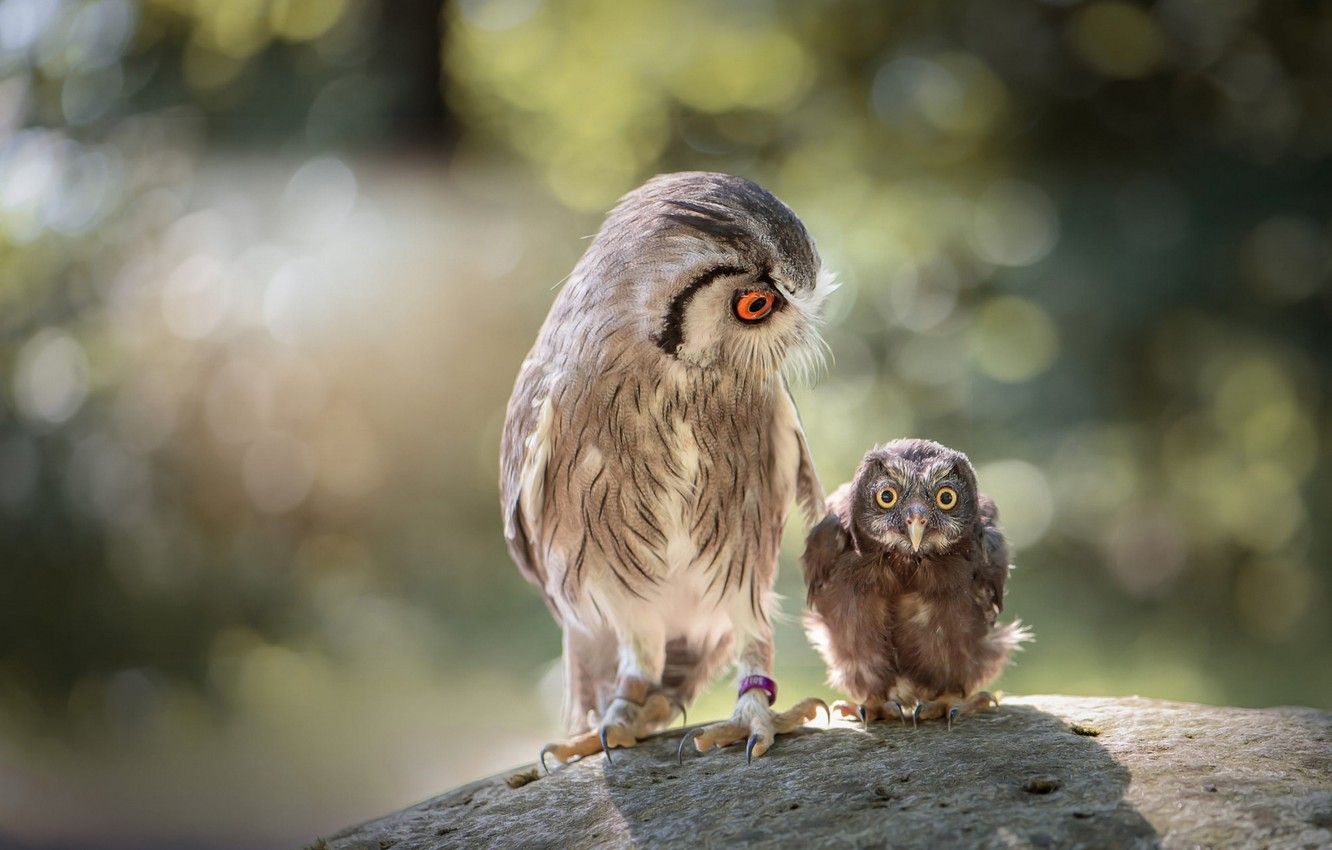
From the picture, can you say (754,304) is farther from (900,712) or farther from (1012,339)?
(1012,339)

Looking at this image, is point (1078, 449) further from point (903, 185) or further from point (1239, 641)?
point (903, 185)

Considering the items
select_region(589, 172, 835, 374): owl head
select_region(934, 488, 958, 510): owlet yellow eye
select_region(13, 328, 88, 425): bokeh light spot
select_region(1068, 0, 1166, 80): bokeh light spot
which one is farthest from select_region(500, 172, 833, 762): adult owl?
select_region(13, 328, 88, 425): bokeh light spot

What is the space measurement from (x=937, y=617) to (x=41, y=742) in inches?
174

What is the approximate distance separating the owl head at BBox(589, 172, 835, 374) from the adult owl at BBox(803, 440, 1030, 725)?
1.01 feet

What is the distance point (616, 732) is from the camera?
7.02 feet

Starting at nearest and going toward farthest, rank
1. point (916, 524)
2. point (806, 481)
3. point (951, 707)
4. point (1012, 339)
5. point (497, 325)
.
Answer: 1. point (916, 524)
2. point (951, 707)
3. point (806, 481)
4. point (1012, 339)
5. point (497, 325)

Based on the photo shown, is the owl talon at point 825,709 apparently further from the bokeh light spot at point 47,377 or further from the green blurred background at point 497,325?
the bokeh light spot at point 47,377

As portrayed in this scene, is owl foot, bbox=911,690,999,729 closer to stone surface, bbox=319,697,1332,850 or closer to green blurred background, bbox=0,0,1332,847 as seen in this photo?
stone surface, bbox=319,697,1332,850

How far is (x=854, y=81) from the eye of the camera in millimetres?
4203

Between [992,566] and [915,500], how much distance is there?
250 mm

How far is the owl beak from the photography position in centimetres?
191

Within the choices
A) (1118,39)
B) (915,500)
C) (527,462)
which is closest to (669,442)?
(527,462)

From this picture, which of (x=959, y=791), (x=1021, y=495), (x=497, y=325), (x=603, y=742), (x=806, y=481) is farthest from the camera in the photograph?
(x=497, y=325)

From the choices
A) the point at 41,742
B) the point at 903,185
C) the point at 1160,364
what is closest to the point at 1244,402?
the point at 1160,364
